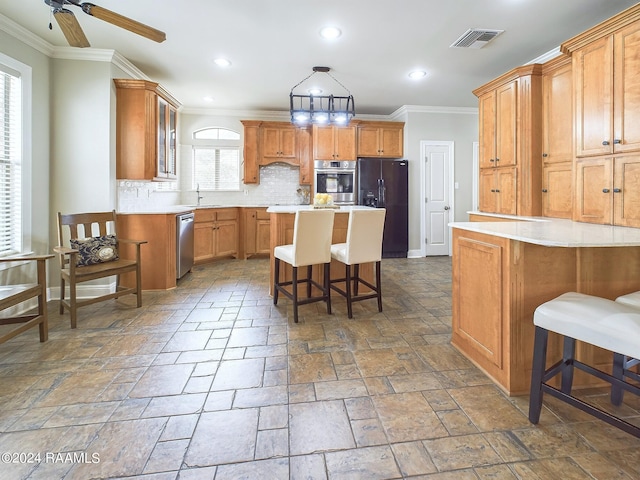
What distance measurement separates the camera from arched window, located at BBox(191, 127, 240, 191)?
6207 millimetres

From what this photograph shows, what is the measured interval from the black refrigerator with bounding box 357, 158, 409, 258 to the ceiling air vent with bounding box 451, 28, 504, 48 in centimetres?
252

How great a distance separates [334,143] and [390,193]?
4.43ft

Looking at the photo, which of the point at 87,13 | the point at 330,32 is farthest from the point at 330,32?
the point at 87,13

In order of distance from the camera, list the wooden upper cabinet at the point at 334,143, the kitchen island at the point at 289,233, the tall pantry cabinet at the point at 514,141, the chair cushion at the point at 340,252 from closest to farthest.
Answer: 1. the chair cushion at the point at 340,252
2. the tall pantry cabinet at the point at 514,141
3. the kitchen island at the point at 289,233
4. the wooden upper cabinet at the point at 334,143

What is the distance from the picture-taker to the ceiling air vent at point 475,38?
3.13 metres

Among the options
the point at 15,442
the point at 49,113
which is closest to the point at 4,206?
the point at 49,113

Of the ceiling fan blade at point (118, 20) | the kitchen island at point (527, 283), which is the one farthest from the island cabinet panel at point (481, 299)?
the ceiling fan blade at point (118, 20)

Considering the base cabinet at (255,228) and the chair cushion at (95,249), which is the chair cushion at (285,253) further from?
the base cabinet at (255,228)

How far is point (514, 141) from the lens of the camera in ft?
11.7

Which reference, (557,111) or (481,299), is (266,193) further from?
(481,299)

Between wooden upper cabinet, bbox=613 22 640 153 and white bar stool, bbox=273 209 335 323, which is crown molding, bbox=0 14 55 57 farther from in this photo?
wooden upper cabinet, bbox=613 22 640 153

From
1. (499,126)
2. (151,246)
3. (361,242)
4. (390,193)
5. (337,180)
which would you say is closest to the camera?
(361,242)

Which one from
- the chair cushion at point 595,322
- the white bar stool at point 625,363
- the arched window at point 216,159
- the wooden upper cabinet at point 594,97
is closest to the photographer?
the chair cushion at point 595,322

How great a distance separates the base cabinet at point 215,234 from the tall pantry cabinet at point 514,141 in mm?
4033
